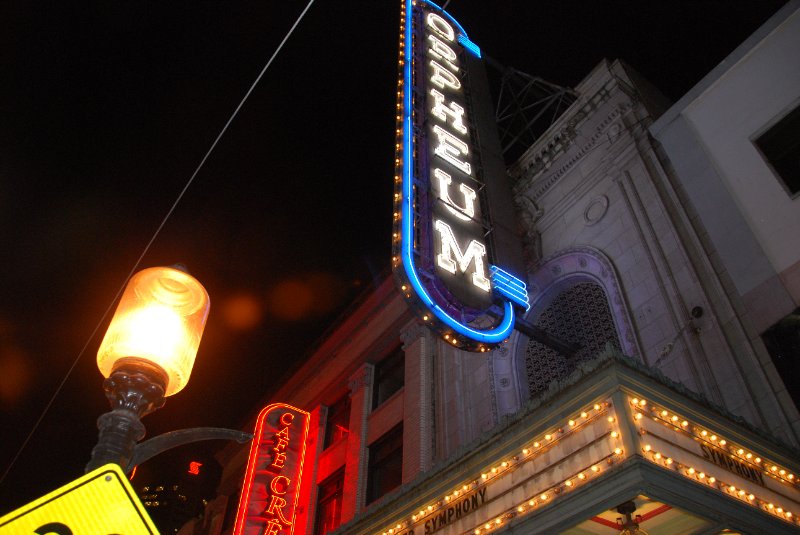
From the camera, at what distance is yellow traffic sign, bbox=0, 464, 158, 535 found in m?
2.59

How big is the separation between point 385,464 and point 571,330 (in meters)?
7.30

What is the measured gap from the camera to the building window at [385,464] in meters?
17.2

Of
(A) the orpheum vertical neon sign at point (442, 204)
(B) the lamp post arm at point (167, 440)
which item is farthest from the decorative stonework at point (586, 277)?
(B) the lamp post arm at point (167, 440)

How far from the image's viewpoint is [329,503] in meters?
19.2

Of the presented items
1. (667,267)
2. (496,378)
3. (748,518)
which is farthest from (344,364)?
(748,518)

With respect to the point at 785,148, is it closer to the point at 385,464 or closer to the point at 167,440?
the point at 167,440

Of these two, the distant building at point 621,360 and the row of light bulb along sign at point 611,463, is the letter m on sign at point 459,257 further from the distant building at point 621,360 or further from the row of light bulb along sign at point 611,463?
the row of light bulb along sign at point 611,463

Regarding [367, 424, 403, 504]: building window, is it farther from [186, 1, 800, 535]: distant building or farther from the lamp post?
the lamp post

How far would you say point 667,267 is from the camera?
1189 cm

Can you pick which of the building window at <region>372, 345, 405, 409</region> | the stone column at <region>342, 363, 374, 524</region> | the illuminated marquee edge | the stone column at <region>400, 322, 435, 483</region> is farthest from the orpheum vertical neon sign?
the stone column at <region>342, 363, 374, 524</region>

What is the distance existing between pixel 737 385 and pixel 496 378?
6.14 metres

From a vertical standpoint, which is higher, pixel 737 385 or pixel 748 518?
pixel 737 385

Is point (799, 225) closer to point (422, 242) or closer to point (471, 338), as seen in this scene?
point (471, 338)

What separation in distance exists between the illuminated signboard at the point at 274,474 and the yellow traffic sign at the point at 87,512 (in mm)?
14239
